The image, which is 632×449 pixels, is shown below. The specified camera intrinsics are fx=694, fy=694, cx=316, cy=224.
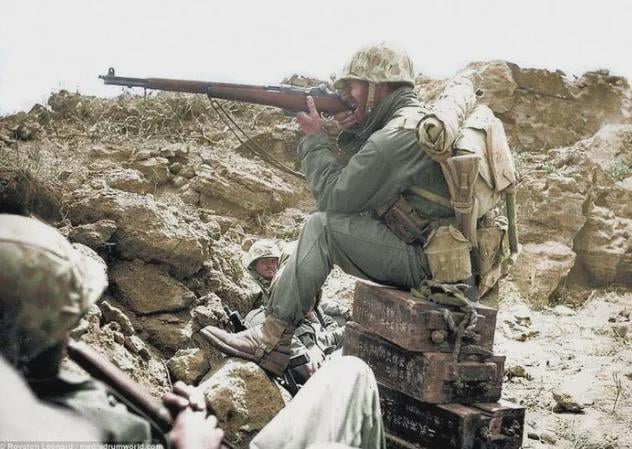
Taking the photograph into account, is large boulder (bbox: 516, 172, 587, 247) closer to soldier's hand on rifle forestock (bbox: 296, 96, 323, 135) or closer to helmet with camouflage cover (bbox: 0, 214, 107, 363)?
soldier's hand on rifle forestock (bbox: 296, 96, 323, 135)

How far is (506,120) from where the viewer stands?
906cm

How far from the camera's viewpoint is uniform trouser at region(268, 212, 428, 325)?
3.86 meters

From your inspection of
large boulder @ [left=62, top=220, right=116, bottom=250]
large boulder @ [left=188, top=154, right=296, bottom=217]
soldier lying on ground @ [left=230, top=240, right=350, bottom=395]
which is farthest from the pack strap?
large boulder @ [left=188, top=154, right=296, bottom=217]

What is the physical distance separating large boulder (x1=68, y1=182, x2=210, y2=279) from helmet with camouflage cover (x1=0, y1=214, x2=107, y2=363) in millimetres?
2743

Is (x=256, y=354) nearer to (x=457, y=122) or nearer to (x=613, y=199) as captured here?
(x=457, y=122)

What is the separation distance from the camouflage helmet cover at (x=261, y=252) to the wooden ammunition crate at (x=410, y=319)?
4.55 ft

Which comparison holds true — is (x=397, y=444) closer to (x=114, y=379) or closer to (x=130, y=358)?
(x=130, y=358)

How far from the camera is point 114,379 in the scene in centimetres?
163

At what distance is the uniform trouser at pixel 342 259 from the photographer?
3.86m

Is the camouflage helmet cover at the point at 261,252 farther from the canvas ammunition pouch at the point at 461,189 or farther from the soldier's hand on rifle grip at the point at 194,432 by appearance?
the soldier's hand on rifle grip at the point at 194,432

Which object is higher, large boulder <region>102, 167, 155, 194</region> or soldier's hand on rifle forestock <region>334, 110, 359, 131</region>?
soldier's hand on rifle forestock <region>334, 110, 359, 131</region>

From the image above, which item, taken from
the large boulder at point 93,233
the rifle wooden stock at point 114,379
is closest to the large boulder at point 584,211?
the large boulder at point 93,233

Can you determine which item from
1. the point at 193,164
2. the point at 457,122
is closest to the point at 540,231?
the point at 193,164

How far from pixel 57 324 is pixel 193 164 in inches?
242
